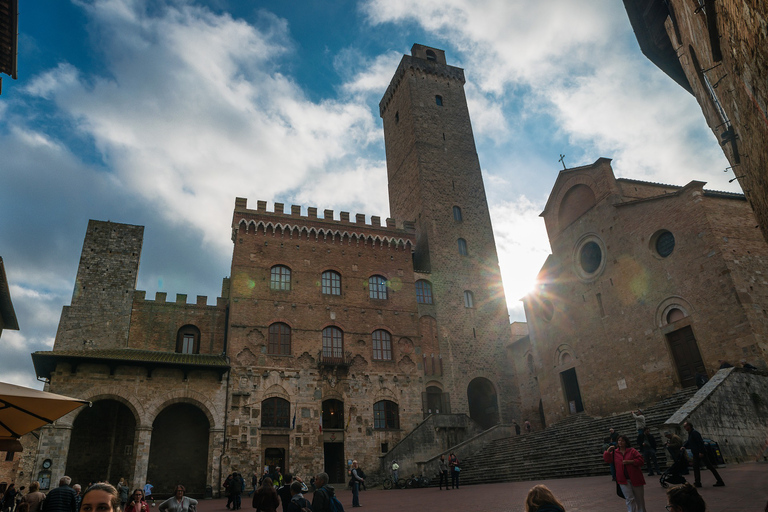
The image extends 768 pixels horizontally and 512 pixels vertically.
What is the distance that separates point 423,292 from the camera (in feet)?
98.7

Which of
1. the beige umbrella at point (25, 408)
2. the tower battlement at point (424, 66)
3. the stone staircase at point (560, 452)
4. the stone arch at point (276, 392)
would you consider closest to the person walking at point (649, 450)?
the stone staircase at point (560, 452)

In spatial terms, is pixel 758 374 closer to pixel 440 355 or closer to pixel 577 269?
pixel 577 269

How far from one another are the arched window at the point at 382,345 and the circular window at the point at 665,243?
1409 cm

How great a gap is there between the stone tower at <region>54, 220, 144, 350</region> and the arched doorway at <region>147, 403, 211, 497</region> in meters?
4.73

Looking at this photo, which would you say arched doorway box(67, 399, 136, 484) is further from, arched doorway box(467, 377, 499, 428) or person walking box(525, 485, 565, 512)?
person walking box(525, 485, 565, 512)

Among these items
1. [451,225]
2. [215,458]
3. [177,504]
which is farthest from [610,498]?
[451,225]

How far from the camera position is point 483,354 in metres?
29.6

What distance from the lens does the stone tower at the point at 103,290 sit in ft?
80.3

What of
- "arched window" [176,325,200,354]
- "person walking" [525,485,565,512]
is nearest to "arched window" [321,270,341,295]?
"arched window" [176,325,200,354]

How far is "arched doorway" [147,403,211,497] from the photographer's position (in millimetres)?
22516

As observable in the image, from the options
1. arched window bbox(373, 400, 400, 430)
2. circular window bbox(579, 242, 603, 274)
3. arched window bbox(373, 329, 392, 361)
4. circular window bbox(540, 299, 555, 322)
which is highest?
circular window bbox(579, 242, 603, 274)

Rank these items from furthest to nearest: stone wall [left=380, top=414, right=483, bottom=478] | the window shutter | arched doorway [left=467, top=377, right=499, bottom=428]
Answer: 1. arched doorway [left=467, top=377, right=499, bottom=428]
2. the window shutter
3. stone wall [left=380, top=414, right=483, bottom=478]

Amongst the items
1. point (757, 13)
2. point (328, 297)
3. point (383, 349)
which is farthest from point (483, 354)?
point (757, 13)

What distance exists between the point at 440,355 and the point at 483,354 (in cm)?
297
